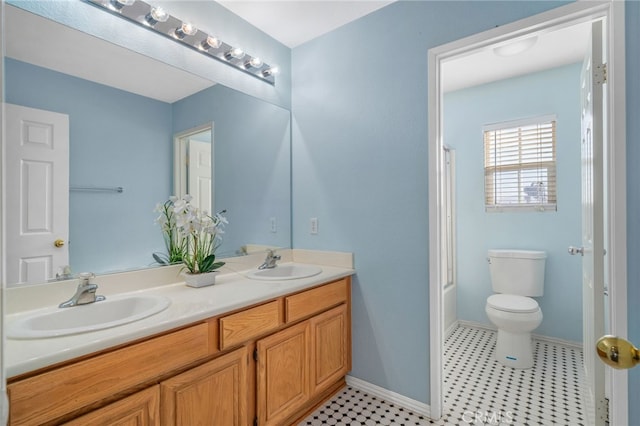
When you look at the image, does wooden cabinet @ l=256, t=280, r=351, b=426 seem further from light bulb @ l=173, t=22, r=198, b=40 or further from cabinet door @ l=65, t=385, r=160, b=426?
light bulb @ l=173, t=22, r=198, b=40

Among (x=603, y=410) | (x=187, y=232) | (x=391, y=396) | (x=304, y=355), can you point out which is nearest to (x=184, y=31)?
(x=187, y=232)

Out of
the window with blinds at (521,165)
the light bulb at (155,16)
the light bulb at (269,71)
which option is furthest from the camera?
the window with blinds at (521,165)

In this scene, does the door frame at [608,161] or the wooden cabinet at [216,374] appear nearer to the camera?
the door frame at [608,161]

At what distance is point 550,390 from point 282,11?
2890mm

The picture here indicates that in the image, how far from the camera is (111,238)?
1.47 metres

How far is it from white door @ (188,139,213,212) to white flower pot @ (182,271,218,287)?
40 cm

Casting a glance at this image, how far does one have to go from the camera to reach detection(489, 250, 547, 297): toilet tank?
2.65 metres

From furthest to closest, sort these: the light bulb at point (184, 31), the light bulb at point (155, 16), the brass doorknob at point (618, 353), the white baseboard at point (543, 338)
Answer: the white baseboard at point (543, 338) → the light bulb at point (184, 31) → the light bulb at point (155, 16) → the brass doorknob at point (618, 353)

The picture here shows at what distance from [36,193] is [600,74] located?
2310 mm

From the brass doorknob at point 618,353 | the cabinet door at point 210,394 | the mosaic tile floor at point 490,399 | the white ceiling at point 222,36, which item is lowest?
the mosaic tile floor at point 490,399

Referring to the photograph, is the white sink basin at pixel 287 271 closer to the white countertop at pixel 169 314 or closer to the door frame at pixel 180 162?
the white countertop at pixel 169 314

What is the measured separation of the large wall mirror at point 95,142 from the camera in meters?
1.22

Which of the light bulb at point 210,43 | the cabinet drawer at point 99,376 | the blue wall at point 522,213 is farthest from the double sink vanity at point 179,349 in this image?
the blue wall at point 522,213

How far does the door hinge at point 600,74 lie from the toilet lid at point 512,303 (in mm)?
1602
